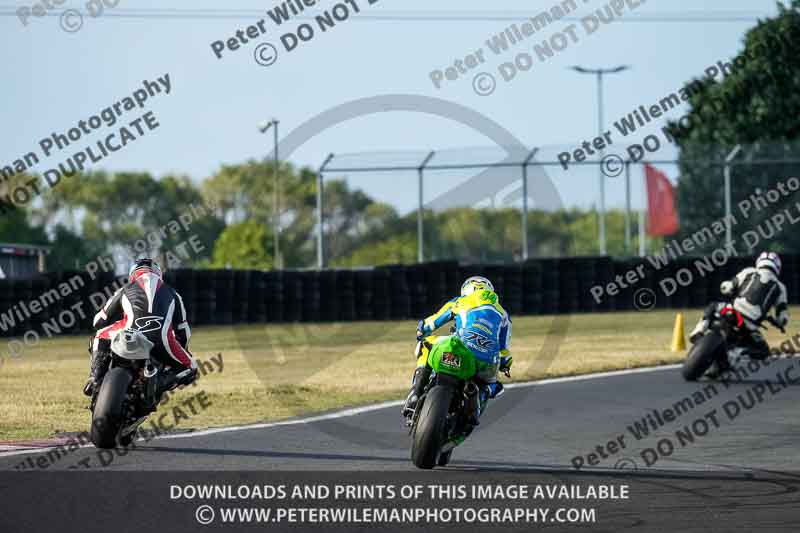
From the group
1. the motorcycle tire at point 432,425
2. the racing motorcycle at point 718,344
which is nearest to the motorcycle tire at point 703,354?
the racing motorcycle at point 718,344

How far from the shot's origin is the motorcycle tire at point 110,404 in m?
9.45

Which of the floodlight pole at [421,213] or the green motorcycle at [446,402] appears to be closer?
the green motorcycle at [446,402]

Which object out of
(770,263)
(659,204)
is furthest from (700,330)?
(659,204)

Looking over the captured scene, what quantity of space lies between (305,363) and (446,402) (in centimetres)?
1074

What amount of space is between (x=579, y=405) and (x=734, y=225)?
60.9 ft

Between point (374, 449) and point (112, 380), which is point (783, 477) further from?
point (112, 380)

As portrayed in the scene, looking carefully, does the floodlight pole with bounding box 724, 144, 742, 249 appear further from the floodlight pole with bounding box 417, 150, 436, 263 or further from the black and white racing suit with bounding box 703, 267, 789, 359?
the black and white racing suit with bounding box 703, 267, 789, 359

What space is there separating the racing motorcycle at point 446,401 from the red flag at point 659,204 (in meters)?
21.5

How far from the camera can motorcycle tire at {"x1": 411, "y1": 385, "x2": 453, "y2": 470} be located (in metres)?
8.56

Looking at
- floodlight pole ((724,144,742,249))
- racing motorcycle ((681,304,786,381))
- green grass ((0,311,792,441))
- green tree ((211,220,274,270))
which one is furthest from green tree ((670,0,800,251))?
green tree ((211,220,274,270))

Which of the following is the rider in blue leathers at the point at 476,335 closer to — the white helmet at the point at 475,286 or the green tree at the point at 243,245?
the white helmet at the point at 475,286

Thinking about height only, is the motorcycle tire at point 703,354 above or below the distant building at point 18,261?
below

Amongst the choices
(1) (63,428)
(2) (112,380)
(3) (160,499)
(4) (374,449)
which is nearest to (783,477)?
(4) (374,449)

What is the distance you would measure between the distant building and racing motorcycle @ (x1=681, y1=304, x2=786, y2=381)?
14749 millimetres
